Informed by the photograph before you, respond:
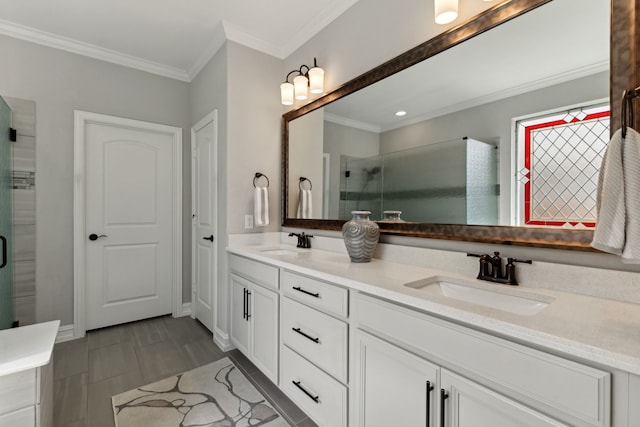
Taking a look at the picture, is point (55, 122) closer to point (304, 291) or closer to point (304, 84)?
point (304, 84)

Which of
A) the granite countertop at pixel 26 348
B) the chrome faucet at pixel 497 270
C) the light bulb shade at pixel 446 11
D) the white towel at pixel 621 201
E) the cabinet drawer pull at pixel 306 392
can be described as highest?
the light bulb shade at pixel 446 11

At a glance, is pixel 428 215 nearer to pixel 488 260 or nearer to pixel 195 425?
pixel 488 260

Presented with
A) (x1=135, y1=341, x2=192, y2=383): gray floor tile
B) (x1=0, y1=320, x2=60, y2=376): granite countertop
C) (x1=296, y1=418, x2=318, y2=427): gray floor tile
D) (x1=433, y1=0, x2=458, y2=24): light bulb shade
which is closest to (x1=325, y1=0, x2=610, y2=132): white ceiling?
(x1=433, y1=0, x2=458, y2=24): light bulb shade

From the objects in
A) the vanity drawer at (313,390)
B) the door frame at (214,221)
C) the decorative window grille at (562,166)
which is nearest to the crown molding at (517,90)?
the decorative window grille at (562,166)

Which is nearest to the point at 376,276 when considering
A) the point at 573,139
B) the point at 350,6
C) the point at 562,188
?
the point at 562,188

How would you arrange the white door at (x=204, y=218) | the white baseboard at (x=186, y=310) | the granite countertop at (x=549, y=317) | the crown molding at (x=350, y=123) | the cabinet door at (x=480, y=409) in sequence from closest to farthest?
1. the granite countertop at (x=549, y=317)
2. the cabinet door at (x=480, y=409)
3. the crown molding at (x=350, y=123)
4. the white door at (x=204, y=218)
5. the white baseboard at (x=186, y=310)

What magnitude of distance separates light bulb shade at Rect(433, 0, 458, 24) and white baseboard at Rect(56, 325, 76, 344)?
3.72m

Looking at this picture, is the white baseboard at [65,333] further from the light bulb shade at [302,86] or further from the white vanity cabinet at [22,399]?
the light bulb shade at [302,86]

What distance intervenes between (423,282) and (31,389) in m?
1.65

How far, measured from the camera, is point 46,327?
4.86 ft

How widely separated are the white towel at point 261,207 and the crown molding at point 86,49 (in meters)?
1.84

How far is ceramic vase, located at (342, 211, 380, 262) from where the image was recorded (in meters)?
1.74

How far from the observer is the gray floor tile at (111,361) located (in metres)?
2.19

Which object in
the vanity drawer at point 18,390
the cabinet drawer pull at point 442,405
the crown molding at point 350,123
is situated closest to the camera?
the cabinet drawer pull at point 442,405
